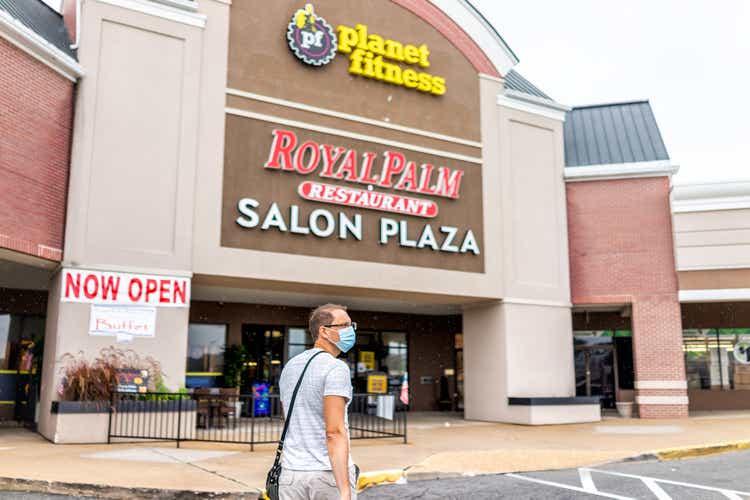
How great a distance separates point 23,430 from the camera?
1830cm

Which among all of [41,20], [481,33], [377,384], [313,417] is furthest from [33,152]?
[377,384]

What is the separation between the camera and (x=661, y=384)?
23.1m

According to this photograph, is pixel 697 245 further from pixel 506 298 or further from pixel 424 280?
pixel 424 280

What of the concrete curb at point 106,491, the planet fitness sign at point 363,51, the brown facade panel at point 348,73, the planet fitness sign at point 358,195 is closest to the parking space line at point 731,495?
the concrete curb at point 106,491

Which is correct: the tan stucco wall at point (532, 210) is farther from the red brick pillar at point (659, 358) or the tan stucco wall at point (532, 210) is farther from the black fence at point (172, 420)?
the black fence at point (172, 420)

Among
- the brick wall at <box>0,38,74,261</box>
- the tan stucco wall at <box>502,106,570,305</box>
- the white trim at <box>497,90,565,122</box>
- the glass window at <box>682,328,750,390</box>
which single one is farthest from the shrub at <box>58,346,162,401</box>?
the glass window at <box>682,328,750,390</box>

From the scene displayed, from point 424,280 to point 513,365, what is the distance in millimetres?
4088

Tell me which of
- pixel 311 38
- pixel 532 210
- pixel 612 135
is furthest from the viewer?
pixel 612 135

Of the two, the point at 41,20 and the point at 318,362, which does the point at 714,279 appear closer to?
the point at 41,20

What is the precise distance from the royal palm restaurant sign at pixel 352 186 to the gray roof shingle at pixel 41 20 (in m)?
4.47

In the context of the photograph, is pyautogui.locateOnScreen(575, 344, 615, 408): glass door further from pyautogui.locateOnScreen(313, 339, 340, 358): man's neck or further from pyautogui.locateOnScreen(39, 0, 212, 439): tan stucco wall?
pyautogui.locateOnScreen(313, 339, 340, 358): man's neck

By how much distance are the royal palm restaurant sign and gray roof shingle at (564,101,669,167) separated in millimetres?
5137

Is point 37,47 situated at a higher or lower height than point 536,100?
lower

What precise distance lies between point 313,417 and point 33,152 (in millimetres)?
13742
